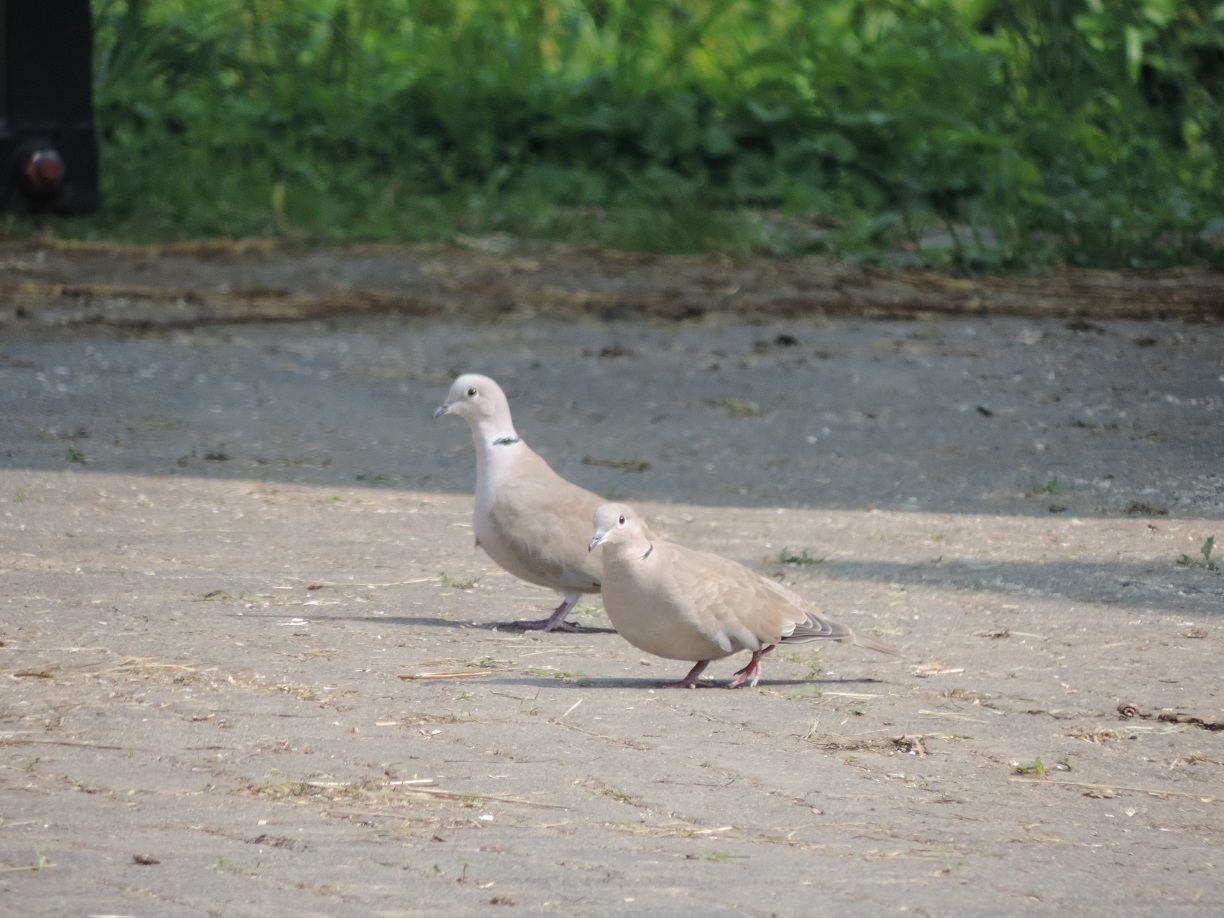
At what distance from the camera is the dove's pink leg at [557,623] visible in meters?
4.98

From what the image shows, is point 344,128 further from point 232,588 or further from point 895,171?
→ point 232,588

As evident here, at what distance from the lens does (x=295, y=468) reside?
7.02 meters

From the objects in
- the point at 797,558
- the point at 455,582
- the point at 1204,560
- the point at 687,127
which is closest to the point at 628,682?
the point at 455,582

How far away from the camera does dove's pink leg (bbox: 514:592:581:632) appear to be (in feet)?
16.3

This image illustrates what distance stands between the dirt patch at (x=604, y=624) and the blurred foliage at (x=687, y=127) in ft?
7.05

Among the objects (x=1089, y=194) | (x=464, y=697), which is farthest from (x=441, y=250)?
(x=464, y=697)

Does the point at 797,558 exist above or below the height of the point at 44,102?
below

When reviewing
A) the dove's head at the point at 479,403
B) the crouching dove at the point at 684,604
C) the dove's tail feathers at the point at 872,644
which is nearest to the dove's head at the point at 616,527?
the crouching dove at the point at 684,604

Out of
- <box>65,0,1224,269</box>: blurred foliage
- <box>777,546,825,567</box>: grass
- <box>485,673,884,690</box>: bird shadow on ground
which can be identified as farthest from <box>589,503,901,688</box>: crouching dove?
<box>65,0,1224,269</box>: blurred foliage

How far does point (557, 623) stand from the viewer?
5.00m

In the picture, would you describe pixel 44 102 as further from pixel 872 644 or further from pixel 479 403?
pixel 872 644

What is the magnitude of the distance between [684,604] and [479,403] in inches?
49.3

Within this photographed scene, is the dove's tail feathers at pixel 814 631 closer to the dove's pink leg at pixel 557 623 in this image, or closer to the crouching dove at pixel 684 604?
the crouching dove at pixel 684 604

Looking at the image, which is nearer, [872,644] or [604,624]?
[872,644]
